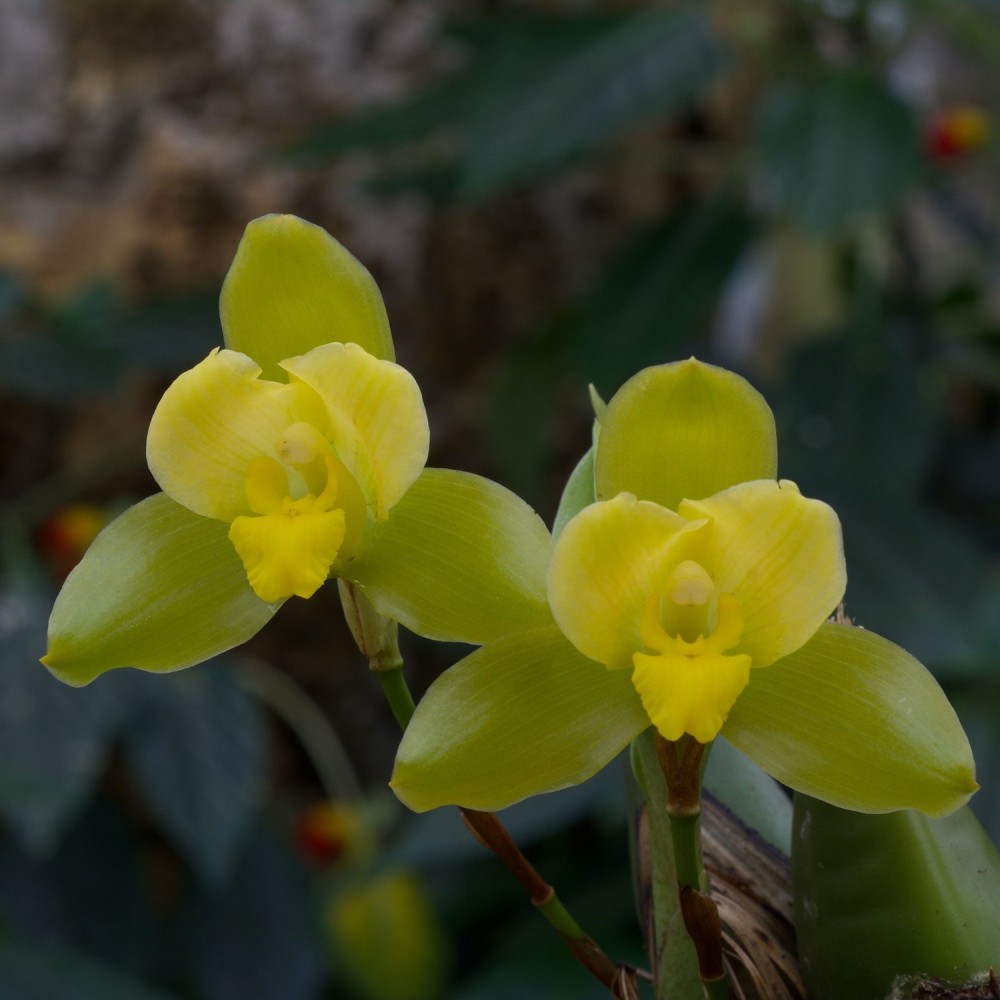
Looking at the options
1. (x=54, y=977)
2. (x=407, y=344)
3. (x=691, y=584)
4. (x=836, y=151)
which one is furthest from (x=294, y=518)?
(x=407, y=344)

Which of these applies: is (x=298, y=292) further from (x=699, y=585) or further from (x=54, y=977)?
(x=54, y=977)

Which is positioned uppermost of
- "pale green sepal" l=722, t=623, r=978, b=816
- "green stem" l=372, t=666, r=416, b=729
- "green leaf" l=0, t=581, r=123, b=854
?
"pale green sepal" l=722, t=623, r=978, b=816

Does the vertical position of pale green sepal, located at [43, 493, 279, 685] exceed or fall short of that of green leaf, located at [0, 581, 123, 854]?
it exceeds it

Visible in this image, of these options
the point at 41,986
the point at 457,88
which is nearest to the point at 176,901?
the point at 41,986

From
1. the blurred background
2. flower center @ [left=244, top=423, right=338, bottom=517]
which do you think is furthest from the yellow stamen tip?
the blurred background

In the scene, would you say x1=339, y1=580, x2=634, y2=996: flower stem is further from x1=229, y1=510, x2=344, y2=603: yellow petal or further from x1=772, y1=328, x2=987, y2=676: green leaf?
x1=772, y1=328, x2=987, y2=676: green leaf

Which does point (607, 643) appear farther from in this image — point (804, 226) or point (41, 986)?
point (804, 226)

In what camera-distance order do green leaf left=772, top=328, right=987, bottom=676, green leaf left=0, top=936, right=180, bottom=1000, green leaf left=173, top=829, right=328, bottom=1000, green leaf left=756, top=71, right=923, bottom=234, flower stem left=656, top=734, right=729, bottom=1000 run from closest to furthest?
flower stem left=656, top=734, right=729, bottom=1000 < green leaf left=0, top=936, right=180, bottom=1000 < green leaf left=772, top=328, right=987, bottom=676 < green leaf left=756, top=71, right=923, bottom=234 < green leaf left=173, top=829, right=328, bottom=1000
